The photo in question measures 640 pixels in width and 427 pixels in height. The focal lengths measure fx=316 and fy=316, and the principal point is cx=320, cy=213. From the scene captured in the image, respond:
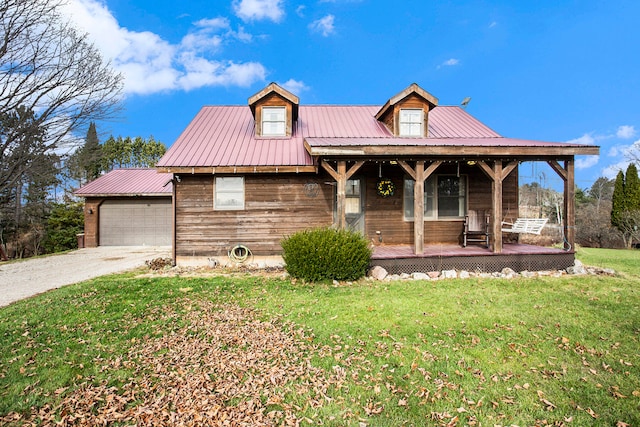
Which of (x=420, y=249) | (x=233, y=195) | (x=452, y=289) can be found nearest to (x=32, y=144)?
(x=233, y=195)

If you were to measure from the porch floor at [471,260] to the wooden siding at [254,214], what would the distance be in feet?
8.59

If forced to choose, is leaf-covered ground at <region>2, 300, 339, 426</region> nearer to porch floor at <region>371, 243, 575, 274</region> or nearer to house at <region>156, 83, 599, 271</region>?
porch floor at <region>371, 243, 575, 274</region>

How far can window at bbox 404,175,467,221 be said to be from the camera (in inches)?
408

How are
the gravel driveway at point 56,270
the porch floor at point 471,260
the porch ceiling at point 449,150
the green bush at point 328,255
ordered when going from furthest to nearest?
1. the porch floor at point 471,260
2. the porch ceiling at point 449,150
3. the gravel driveway at point 56,270
4. the green bush at point 328,255

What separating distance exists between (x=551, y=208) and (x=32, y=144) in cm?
2711

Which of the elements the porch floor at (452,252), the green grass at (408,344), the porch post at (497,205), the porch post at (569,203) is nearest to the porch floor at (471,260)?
the porch floor at (452,252)

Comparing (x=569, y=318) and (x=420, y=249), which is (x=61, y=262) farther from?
(x=569, y=318)

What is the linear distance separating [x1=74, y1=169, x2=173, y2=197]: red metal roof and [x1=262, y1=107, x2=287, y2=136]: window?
691 centimetres

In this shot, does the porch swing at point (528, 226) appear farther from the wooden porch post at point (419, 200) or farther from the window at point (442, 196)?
the wooden porch post at point (419, 200)

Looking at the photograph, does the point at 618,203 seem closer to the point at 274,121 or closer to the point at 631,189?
the point at 631,189

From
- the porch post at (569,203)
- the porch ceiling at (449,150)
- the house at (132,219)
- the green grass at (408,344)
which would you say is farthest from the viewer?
the house at (132,219)

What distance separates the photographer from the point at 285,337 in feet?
14.3

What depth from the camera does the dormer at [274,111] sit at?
11039 millimetres

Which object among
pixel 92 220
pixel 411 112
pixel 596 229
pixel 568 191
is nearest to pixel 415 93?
pixel 411 112
